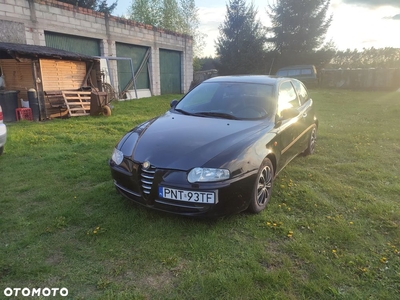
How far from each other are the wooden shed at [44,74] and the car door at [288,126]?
7265mm

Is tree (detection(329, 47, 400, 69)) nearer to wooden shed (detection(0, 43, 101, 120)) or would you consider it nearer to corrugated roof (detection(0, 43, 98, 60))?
wooden shed (detection(0, 43, 101, 120))

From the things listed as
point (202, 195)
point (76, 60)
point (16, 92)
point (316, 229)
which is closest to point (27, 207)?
point (202, 195)

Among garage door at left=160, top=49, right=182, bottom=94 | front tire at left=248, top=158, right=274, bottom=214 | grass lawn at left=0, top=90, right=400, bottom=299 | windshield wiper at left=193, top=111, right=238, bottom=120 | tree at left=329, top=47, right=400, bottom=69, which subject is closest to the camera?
grass lawn at left=0, top=90, right=400, bottom=299

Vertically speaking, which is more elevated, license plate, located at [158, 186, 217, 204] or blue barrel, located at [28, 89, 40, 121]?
blue barrel, located at [28, 89, 40, 121]

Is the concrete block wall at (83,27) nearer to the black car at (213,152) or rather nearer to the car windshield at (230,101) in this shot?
the car windshield at (230,101)

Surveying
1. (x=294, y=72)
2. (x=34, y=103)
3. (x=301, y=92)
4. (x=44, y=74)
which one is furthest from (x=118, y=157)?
(x=294, y=72)

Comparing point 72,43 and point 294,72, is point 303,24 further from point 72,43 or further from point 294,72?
point 72,43

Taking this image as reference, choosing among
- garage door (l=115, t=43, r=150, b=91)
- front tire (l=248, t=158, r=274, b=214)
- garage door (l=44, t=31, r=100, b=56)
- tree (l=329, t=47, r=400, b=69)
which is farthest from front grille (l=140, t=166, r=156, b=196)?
tree (l=329, t=47, r=400, b=69)

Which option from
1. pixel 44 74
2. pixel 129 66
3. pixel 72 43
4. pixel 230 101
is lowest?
pixel 230 101

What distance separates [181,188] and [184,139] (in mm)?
600

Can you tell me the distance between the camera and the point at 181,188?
8.61 feet

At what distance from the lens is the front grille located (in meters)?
2.75

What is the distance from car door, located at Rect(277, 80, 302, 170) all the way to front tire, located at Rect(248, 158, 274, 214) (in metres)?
0.40

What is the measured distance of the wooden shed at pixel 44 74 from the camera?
27.8 feet
